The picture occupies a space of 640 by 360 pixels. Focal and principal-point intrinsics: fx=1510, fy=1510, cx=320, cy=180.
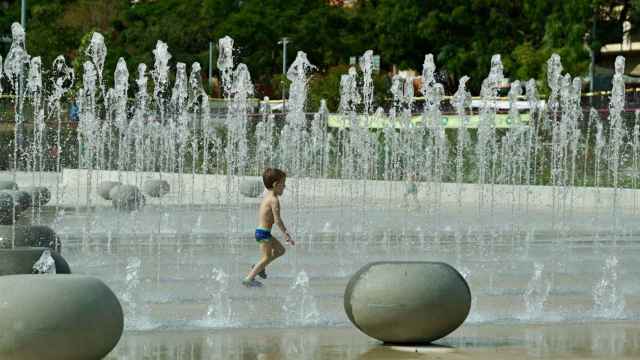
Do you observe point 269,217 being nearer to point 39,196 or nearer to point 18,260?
point 18,260

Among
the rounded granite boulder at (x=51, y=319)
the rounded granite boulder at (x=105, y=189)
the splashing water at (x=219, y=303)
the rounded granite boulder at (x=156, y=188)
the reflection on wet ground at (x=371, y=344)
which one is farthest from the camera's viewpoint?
the rounded granite boulder at (x=156, y=188)

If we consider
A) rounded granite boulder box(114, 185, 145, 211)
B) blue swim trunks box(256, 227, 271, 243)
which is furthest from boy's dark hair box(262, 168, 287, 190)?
rounded granite boulder box(114, 185, 145, 211)

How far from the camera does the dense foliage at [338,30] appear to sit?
→ 63213mm

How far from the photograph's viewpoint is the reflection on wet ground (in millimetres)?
10273

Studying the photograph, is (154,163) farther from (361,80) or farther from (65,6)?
(65,6)

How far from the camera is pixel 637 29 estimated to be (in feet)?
227

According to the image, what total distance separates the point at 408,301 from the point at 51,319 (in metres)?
2.73

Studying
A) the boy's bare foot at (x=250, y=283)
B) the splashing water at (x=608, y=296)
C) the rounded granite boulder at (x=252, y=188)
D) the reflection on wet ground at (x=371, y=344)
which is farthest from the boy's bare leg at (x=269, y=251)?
the rounded granite boulder at (x=252, y=188)

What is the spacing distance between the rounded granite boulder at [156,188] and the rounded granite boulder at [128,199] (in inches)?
167

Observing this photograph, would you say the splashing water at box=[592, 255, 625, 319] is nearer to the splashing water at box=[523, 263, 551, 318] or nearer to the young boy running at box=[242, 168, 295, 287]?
the splashing water at box=[523, 263, 551, 318]

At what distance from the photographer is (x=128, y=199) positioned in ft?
91.9

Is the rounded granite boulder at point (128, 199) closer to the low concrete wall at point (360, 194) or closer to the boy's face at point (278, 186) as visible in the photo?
the low concrete wall at point (360, 194)

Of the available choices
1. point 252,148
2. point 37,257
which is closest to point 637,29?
point 252,148

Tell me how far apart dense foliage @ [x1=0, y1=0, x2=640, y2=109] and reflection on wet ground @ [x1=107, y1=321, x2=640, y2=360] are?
48823 millimetres
